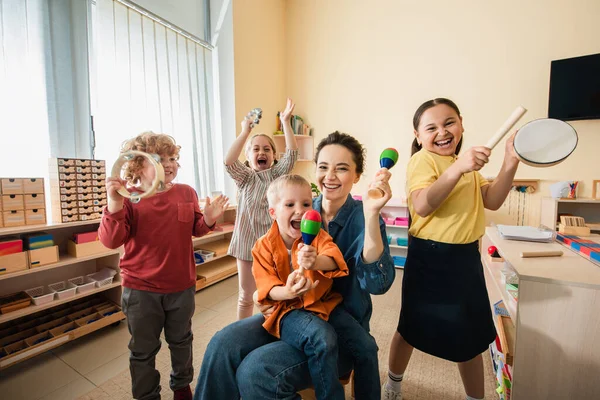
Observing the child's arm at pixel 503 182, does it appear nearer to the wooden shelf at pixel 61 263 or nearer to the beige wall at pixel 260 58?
the wooden shelf at pixel 61 263

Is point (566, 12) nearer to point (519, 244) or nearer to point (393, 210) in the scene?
point (393, 210)

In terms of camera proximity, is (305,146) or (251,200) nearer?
(251,200)

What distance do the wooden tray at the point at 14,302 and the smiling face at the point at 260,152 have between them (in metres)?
1.78

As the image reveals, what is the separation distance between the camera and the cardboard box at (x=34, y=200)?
77.4 inches

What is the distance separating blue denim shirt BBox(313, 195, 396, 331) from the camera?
1.02 m

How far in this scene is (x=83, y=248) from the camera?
2.22 meters

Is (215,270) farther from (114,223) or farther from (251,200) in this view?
(114,223)

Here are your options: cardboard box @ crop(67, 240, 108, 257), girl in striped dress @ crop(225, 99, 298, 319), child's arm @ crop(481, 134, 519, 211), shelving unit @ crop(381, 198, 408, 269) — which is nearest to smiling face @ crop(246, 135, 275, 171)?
girl in striped dress @ crop(225, 99, 298, 319)

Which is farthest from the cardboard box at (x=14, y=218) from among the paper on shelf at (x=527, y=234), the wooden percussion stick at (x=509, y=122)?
the paper on shelf at (x=527, y=234)

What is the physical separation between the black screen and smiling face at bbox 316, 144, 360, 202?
3.32 meters

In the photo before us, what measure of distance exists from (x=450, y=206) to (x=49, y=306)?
102 inches

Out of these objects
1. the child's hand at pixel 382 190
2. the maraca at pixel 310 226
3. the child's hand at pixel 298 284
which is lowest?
the child's hand at pixel 298 284

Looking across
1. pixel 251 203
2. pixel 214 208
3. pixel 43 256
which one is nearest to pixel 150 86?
pixel 43 256

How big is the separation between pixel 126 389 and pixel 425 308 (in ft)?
5.66
